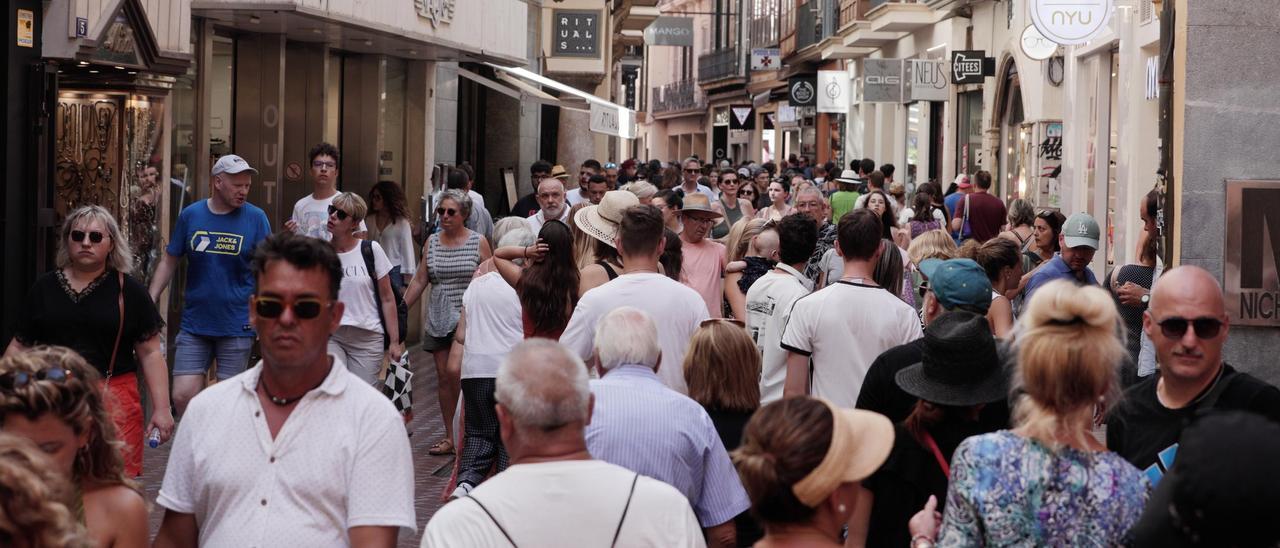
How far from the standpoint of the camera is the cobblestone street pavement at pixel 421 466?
29.5 feet

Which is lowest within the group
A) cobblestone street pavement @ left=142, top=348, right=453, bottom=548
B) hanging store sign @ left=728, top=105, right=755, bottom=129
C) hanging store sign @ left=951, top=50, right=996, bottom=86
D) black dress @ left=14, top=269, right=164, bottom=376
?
cobblestone street pavement @ left=142, top=348, right=453, bottom=548

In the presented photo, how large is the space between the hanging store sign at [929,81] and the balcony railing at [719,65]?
32.5 metres

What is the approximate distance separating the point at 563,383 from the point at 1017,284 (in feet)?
17.5

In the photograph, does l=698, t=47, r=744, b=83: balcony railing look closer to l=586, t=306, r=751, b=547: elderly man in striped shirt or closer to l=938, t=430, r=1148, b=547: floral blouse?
l=586, t=306, r=751, b=547: elderly man in striped shirt

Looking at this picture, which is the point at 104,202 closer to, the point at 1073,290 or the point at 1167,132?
the point at 1167,132

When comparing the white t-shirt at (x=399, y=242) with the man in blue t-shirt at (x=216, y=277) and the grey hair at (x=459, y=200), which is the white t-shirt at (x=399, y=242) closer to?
the grey hair at (x=459, y=200)

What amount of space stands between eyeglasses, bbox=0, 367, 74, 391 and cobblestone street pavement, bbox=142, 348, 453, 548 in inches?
140

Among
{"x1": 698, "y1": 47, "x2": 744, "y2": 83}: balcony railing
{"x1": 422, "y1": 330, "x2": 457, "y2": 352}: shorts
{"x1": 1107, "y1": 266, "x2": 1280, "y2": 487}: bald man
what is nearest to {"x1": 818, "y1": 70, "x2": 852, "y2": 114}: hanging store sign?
{"x1": 698, "y1": 47, "x2": 744, "y2": 83}: balcony railing

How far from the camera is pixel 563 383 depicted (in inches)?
153

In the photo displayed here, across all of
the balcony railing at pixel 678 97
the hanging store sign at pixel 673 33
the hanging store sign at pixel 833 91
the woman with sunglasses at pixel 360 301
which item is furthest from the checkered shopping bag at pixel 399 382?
the balcony railing at pixel 678 97

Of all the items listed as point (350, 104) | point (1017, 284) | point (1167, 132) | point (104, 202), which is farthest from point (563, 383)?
point (350, 104)

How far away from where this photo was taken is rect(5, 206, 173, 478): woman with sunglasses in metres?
7.38

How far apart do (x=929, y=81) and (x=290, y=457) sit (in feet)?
87.6

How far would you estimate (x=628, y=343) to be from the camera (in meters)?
5.34
